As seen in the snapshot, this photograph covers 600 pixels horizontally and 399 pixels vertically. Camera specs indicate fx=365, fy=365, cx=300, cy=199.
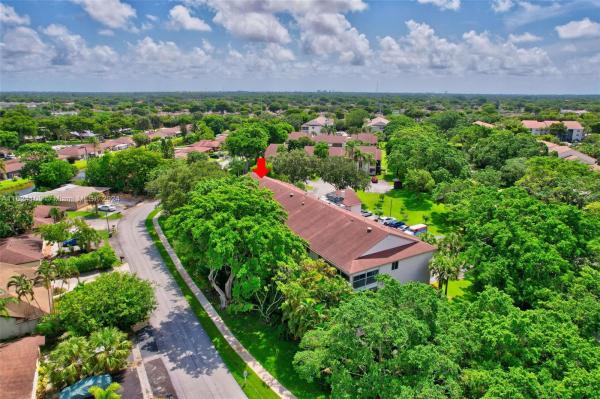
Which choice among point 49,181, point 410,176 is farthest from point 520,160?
point 49,181

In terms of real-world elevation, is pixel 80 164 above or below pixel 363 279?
above

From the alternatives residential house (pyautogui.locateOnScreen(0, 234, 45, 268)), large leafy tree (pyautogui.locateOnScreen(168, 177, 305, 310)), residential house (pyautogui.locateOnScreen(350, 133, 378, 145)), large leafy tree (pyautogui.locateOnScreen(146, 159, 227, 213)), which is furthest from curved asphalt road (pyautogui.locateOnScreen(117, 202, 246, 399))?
residential house (pyautogui.locateOnScreen(350, 133, 378, 145))

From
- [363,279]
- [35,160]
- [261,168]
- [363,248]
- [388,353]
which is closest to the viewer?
[388,353]

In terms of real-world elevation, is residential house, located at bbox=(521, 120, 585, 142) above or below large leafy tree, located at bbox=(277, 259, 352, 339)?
above

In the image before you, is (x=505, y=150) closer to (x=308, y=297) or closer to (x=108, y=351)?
(x=308, y=297)

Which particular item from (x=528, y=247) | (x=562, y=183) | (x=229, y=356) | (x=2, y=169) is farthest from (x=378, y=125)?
(x=229, y=356)

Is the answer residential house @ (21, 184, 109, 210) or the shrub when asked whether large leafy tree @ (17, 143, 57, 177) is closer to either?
residential house @ (21, 184, 109, 210)

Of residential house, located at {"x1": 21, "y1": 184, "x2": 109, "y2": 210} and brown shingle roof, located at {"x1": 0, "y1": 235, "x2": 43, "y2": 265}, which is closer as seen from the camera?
brown shingle roof, located at {"x1": 0, "y1": 235, "x2": 43, "y2": 265}
